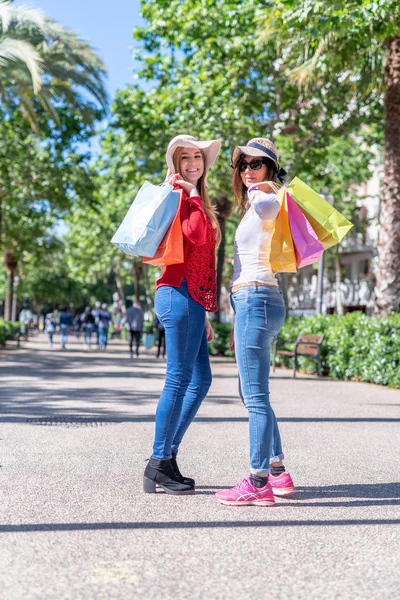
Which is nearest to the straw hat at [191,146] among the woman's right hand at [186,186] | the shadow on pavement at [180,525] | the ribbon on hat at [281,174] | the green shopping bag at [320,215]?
the woman's right hand at [186,186]

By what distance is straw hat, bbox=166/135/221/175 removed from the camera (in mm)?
4875

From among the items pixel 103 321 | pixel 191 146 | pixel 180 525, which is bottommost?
pixel 180 525

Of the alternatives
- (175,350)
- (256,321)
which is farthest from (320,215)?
(175,350)

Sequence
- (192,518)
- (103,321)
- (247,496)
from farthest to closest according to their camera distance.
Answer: (103,321), (247,496), (192,518)

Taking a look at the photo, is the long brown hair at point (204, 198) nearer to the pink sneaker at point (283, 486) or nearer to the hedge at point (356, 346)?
the pink sneaker at point (283, 486)

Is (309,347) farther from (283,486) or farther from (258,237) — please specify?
(258,237)

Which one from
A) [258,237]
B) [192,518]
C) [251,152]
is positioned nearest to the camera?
[192,518]

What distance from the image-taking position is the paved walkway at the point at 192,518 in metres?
3.10

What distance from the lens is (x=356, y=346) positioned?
1549cm

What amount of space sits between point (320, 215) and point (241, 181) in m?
0.54

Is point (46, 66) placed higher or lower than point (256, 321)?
higher

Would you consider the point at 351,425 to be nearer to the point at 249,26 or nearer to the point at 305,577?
the point at 305,577

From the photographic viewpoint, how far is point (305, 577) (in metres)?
3.19

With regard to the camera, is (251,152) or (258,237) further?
(251,152)
